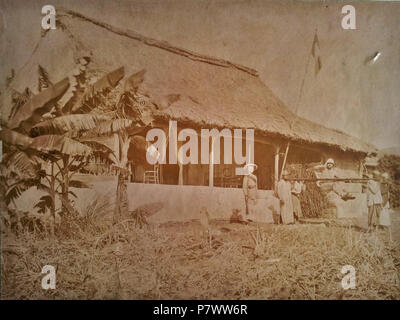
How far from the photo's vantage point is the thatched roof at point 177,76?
5.10 metres

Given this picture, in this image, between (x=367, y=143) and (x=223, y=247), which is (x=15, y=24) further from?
(x=367, y=143)

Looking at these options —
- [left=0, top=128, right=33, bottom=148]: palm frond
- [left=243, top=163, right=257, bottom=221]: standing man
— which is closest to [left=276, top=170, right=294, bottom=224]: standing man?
[left=243, top=163, right=257, bottom=221]: standing man

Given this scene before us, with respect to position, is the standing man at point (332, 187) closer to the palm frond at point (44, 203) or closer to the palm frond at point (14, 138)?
the palm frond at point (44, 203)

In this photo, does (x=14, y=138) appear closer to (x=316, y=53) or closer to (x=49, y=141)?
(x=49, y=141)

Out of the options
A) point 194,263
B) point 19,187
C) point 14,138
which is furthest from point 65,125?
point 194,263

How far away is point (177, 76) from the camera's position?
518 centimetres

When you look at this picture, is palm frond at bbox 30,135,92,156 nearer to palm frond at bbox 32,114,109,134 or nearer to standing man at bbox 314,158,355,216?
palm frond at bbox 32,114,109,134

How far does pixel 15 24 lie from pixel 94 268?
319 cm

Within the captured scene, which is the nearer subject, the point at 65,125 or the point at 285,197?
the point at 65,125

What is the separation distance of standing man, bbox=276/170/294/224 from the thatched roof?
1.89 ft

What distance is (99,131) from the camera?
5062 mm

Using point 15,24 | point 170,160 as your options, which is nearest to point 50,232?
point 170,160

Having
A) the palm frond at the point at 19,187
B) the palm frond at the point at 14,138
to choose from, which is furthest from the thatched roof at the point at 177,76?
the palm frond at the point at 19,187

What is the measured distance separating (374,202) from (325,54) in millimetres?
2007
